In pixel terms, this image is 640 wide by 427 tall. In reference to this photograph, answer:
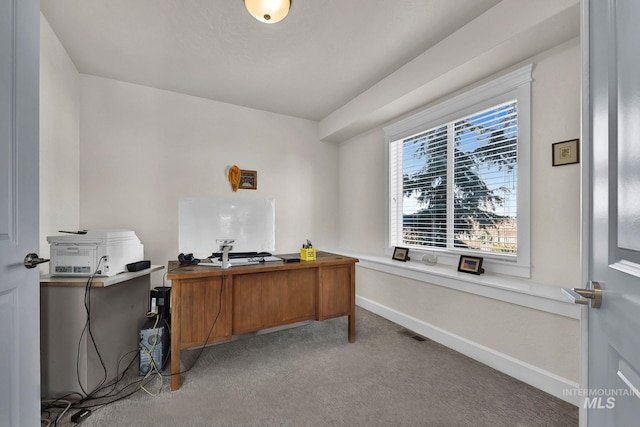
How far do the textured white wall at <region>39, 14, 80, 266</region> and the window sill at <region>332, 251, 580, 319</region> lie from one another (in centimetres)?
316

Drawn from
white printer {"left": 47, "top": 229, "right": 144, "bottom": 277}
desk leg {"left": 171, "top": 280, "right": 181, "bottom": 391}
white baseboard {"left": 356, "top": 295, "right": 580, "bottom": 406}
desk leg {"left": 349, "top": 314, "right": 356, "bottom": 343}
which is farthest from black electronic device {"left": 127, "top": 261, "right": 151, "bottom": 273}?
white baseboard {"left": 356, "top": 295, "right": 580, "bottom": 406}

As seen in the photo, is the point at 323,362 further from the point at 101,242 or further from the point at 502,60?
the point at 502,60

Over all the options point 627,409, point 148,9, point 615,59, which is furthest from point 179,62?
point 627,409

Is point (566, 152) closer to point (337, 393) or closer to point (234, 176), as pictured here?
point (337, 393)

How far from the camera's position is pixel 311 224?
13.3 ft

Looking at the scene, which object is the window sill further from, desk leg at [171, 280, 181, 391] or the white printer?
the white printer

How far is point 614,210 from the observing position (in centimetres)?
Result: 66

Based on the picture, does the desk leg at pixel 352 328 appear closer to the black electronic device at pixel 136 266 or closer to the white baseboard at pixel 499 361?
the white baseboard at pixel 499 361

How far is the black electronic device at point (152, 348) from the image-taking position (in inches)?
78.1

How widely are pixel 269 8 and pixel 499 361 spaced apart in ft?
9.93

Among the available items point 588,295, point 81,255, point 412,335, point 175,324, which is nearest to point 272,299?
point 175,324

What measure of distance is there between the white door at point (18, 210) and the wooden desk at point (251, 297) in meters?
0.87

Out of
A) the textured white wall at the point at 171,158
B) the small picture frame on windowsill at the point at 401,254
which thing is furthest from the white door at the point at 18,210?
the small picture frame on windowsill at the point at 401,254

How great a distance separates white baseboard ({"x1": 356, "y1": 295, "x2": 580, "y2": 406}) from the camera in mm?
1706
